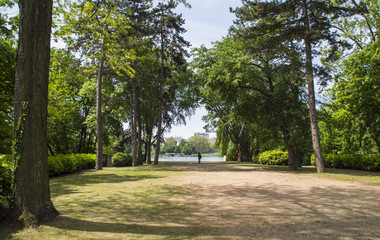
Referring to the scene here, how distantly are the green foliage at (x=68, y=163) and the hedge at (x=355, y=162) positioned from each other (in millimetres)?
20211

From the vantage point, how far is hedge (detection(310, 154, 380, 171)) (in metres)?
17.4

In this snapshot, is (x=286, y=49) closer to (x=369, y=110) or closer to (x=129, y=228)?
(x=369, y=110)

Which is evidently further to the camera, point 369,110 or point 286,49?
point 369,110

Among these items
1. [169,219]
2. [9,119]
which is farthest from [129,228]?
[9,119]

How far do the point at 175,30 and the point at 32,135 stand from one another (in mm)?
22700

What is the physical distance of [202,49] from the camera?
897 inches

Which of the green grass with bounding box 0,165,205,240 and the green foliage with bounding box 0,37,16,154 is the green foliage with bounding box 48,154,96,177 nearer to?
the green foliage with bounding box 0,37,16,154

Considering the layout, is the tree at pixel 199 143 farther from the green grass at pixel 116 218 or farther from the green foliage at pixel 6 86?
the green grass at pixel 116 218

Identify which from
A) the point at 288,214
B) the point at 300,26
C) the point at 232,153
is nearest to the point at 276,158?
the point at 232,153

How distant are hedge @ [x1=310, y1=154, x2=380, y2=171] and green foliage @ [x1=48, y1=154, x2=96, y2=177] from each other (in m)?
20.2

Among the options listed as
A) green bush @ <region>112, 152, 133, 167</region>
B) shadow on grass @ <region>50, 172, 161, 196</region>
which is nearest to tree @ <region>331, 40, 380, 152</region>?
shadow on grass @ <region>50, 172, 161, 196</region>

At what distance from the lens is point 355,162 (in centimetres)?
1920

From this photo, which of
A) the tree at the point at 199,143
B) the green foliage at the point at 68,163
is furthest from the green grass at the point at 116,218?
the tree at the point at 199,143

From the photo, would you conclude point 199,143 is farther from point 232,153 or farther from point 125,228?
point 125,228
